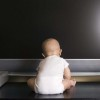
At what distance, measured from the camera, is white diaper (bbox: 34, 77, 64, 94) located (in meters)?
1.13

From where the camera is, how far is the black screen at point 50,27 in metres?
1.34

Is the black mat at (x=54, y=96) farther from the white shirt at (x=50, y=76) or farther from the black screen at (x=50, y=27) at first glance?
the black screen at (x=50, y=27)

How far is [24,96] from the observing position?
1095 mm

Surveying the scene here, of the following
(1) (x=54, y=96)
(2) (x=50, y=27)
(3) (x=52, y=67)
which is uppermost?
(2) (x=50, y=27)

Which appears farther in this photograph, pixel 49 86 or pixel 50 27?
pixel 50 27

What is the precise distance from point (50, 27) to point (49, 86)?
0.34m

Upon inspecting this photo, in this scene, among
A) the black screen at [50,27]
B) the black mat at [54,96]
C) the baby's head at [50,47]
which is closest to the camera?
the black mat at [54,96]

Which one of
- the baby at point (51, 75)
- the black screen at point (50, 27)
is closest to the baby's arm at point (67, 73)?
the baby at point (51, 75)

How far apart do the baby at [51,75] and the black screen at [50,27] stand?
168 millimetres

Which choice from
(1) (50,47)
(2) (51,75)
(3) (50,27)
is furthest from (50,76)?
(3) (50,27)

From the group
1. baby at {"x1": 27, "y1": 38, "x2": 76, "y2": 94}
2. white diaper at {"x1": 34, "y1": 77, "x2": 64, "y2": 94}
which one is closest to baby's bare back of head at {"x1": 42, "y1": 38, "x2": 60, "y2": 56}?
baby at {"x1": 27, "y1": 38, "x2": 76, "y2": 94}

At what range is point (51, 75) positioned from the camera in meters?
1.14

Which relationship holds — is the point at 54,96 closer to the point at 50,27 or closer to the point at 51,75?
the point at 51,75

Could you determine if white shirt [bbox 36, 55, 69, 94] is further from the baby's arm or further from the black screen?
the black screen
